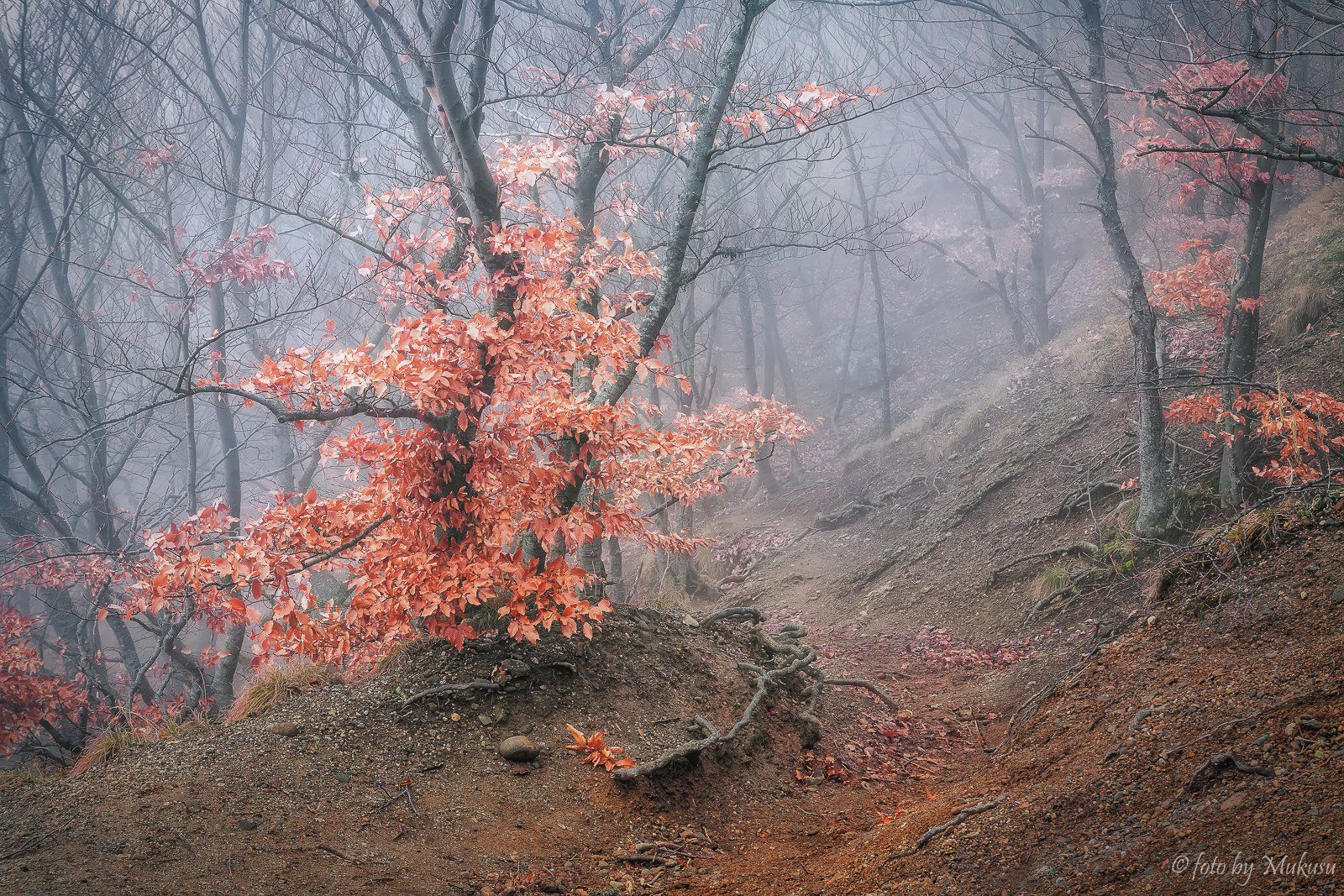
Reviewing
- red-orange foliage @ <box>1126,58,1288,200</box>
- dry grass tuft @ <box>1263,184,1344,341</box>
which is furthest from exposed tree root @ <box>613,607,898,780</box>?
dry grass tuft @ <box>1263,184,1344,341</box>

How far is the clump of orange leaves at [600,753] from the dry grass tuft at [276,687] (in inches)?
87.6

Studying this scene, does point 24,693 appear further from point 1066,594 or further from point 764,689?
point 1066,594

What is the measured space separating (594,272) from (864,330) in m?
20.5

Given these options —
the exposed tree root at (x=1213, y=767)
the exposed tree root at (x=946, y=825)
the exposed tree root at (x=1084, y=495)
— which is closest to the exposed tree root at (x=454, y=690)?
the exposed tree root at (x=946, y=825)

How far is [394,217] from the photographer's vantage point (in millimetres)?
7074

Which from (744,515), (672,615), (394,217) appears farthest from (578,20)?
(744,515)

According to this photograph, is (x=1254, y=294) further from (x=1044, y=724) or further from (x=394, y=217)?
(x=394, y=217)

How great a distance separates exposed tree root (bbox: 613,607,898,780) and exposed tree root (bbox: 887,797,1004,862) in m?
1.68

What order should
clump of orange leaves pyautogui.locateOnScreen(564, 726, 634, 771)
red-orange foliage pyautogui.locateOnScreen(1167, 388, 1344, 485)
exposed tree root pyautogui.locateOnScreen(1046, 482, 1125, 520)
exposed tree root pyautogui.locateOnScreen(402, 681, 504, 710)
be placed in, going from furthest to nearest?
exposed tree root pyautogui.locateOnScreen(1046, 482, 1125, 520) → red-orange foliage pyautogui.locateOnScreen(1167, 388, 1344, 485) → exposed tree root pyautogui.locateOnScreen(402, 681, 504, 710) → clump of orange leaves pyautogui.locateOnScreen(564, 726, 634, 771)

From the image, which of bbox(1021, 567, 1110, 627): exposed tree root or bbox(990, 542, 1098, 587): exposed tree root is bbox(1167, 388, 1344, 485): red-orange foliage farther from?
bbox(1021, 567, 1110, 627): exposed tree root

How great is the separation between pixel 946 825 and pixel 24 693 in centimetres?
889

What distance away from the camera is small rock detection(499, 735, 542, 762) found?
15.0 feet

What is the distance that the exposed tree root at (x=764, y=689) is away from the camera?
462 cm

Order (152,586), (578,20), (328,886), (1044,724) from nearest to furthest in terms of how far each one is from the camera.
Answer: (328,886)
(152,586)
(1044,724)
(578,20)
